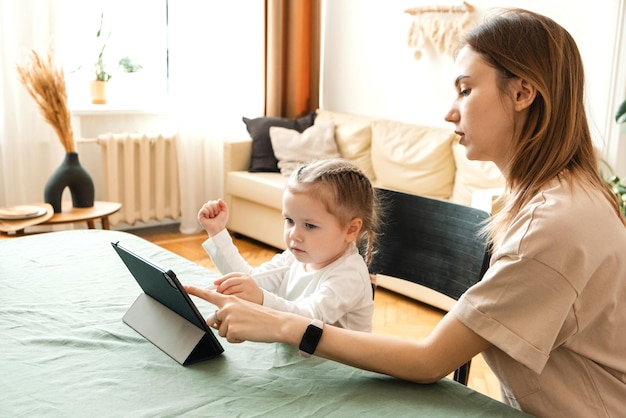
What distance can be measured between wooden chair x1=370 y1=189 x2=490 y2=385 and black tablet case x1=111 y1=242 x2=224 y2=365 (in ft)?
1.74

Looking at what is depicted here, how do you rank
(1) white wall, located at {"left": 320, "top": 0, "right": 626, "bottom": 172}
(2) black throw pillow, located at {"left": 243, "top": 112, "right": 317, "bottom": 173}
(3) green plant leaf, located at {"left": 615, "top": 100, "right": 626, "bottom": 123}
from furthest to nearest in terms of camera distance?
(2) black throw pillow, located at {"left": 243, "top": 112, "right": 317, "bottom": 173} < (1) white wall, located at {"left": 320, "top": 0, "right": 626, "bottom": 172} < (3) green plant leaf, located at {"left": 615, "top": 100, "right": 626, "bottom": 123}

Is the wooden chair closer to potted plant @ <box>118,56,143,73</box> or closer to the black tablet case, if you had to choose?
the black tablet case

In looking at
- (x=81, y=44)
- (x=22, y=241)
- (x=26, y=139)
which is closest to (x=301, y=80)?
(x=81, y=44)

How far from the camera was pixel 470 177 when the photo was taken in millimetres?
3840

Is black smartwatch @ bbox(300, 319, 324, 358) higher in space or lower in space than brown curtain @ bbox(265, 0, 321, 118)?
lower

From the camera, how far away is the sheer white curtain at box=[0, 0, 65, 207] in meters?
4.04

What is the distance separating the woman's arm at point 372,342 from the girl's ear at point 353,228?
0.41 meters

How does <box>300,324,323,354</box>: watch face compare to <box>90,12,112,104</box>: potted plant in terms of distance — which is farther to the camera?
<box>90,12,112,104</box>: potted plant

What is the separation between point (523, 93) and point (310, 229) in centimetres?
52

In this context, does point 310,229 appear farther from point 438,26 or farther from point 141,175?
point 141,175

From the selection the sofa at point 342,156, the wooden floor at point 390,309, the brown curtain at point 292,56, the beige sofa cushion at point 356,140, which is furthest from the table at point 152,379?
the brown curtain at point 292,56

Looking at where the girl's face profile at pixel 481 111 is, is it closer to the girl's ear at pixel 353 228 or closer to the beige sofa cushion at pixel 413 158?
the girl's ear at pixel 353 228

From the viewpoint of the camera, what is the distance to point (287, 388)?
1.00 metres

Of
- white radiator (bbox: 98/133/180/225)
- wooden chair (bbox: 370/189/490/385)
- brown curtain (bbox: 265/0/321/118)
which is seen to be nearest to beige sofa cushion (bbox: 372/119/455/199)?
brown curtain (bbox: 265/0/321/118)
